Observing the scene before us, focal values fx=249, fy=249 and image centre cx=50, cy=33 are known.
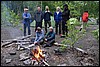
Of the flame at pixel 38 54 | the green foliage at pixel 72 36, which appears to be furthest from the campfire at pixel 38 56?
the green foliage at pixel 72 36

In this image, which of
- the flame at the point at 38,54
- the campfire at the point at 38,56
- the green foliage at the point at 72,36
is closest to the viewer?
the campfire at the point at 38,56

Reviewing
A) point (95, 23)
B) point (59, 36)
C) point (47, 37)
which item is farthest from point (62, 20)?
point (95, 23)

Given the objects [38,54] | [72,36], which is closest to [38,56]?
[38,54]

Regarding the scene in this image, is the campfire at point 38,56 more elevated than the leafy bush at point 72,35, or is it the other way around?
the leafy bush at point 72,35

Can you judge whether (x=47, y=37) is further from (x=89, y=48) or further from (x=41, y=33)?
(x=89, y=48)

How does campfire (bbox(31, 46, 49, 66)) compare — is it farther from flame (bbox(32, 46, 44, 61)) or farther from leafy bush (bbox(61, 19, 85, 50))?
leafy bush (bbox(61, 19, 85, 50))

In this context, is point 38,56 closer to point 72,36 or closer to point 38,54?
point 38,54

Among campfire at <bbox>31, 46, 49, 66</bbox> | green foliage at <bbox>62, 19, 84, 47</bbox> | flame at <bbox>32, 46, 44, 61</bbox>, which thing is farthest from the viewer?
green foliage at <bbox>62, 19, 84, 47</bbox>

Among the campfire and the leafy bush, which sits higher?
the leafy bush

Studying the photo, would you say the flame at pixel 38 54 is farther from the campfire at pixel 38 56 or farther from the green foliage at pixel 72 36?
the green foliage at pixel 72 36

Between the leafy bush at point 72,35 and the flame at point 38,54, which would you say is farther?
the leafy bush at point 72,35

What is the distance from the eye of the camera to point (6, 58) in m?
9.62

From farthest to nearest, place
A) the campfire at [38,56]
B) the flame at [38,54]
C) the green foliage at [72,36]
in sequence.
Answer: the green foliage at [72,36] < the flame at [38,54] < the campfire at [38,56]

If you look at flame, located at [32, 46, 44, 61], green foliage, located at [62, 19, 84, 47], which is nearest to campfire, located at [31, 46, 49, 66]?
flame, located at [32, 46, 44, 61]
